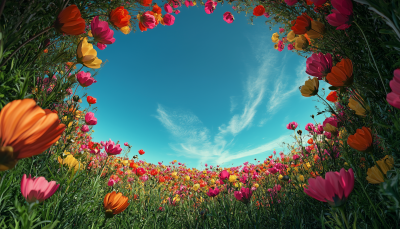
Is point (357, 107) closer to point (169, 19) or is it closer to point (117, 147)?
point (117, 147)

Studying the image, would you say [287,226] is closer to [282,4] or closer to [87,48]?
[87,48]

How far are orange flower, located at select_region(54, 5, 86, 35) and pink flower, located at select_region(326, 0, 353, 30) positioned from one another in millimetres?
1301

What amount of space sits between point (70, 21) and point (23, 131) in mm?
621

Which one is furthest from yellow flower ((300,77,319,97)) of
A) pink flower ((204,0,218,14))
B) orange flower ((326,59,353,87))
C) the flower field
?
pink flower ((204,0,218,14))

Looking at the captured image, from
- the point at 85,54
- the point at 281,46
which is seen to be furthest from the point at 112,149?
the point at 281,46

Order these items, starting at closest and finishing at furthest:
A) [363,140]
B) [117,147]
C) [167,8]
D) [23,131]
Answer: [23,131]
[363,140]
[117,147]
[167,8]

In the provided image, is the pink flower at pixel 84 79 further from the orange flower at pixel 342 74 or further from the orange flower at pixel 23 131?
the orange flower at pixel 342 74

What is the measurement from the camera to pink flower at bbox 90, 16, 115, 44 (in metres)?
1.07

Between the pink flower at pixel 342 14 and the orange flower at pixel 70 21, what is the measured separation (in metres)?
1.30

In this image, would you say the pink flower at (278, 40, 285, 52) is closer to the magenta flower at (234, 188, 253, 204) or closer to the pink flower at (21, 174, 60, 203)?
the magenta flower at (234, 188, 253, 204)

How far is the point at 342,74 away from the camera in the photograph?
87 centimetres

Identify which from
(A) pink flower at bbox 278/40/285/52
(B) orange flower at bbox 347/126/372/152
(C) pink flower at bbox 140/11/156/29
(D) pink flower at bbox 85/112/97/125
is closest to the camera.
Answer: (B) orange flower at bbox 347/126/372/152

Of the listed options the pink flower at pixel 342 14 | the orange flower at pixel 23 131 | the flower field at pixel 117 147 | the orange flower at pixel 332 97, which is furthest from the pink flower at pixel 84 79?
the orange flower at pixel 332 97

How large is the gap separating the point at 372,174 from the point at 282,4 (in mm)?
1994
